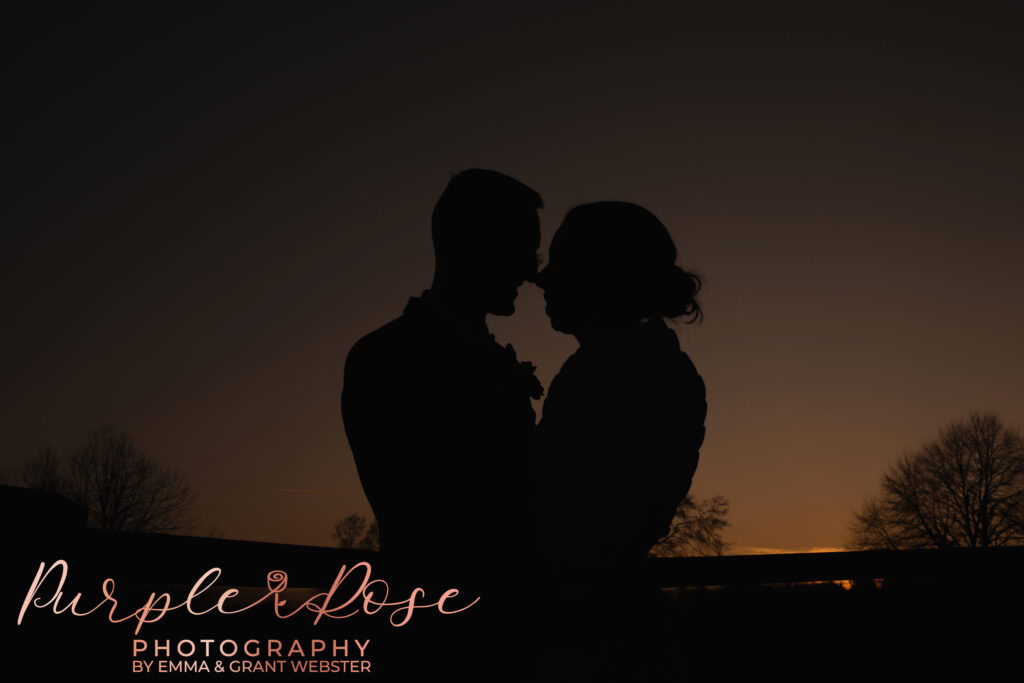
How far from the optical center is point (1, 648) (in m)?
1.74

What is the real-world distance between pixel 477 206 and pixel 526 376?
0.60 metres

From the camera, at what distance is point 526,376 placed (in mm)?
2271

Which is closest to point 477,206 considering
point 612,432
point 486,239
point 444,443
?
point 486,239

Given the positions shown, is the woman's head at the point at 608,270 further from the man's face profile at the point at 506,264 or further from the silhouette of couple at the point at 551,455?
the man's face profile at the point at 506,264

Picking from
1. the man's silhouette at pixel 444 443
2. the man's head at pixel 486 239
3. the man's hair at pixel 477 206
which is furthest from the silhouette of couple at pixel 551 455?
the man's hair at pixel 477 206

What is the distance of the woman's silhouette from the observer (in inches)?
63.7

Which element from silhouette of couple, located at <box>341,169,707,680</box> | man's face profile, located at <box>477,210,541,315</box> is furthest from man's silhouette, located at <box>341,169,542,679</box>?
man's face profile, located at <box>477,210,541,315</box>

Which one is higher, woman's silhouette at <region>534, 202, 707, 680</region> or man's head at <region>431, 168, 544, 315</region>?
man's head at <region>431, 168, 544, 315</region>

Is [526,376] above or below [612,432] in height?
above

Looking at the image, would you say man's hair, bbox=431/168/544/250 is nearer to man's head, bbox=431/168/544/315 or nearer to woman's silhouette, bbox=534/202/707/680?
man's head, bbox=431/168/544/315

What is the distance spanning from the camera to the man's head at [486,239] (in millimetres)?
2406

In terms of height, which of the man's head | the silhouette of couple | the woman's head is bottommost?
the silhouette of couple

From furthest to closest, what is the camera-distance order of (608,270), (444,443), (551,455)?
(608,270), (444,443), (551,455)

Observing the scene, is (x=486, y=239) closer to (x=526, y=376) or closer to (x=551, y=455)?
(x=526, y=376)
